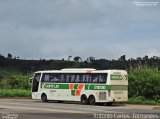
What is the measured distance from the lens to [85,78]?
39.5 meters

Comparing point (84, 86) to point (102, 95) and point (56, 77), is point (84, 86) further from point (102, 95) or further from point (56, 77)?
point (56, 77)

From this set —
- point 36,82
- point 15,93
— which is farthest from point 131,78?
point 15,93

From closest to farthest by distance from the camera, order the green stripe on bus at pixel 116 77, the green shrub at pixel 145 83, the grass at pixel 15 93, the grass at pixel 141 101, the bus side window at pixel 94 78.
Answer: the green stripe on bus at pixel 116 77
the bus side window at pixel 94 78
the grass at pixel 141 101
the green shrub at pixel 145 83
the grass at pixel 15 93

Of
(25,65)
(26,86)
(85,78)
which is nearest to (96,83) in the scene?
(85,78)

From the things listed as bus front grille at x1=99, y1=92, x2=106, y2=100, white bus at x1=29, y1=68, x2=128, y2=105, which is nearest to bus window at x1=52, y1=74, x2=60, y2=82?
white bus at x1=29, y1=68, x2=128, y2=105

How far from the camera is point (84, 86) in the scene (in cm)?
3953

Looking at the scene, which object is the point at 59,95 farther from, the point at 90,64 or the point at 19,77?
the point at 90,64

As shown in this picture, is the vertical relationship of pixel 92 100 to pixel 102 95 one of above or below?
below

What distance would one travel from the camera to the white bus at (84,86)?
38000 millimetres

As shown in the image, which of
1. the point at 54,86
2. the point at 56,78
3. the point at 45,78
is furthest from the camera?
the point at 45,78

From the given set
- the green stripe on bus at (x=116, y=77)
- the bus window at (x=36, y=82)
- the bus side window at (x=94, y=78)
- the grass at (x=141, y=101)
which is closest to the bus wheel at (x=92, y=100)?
the bus side window at (x=94, y=78)

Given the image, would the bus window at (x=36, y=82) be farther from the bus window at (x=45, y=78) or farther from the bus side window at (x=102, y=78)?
the bus side window at (x=102, y=78)

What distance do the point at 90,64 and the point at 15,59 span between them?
2954cm

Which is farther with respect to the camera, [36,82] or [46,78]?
[36,82]
